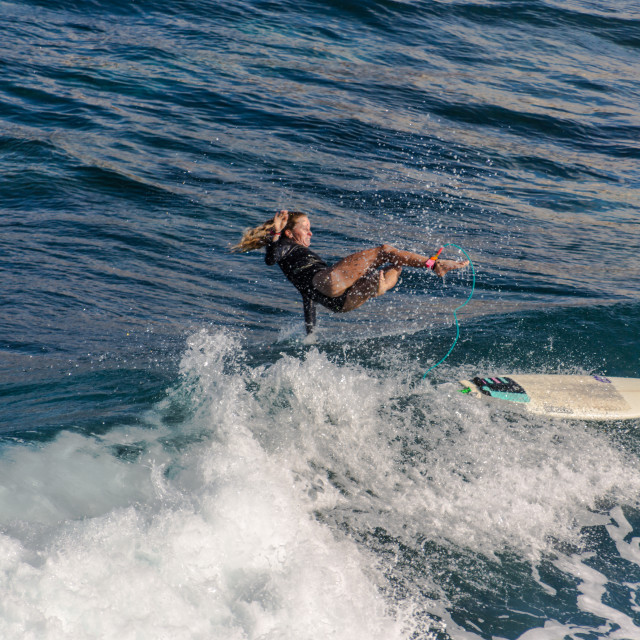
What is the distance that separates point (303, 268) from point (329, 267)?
272 millimetres

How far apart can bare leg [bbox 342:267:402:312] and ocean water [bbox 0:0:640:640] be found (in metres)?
0.98

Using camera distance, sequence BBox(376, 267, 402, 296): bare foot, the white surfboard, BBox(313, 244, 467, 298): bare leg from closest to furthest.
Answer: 1. BBox(376, 267, 402, 296): bare foot
2. BBox(313, 244, 467, 298): bare leg
3. the white surfboard

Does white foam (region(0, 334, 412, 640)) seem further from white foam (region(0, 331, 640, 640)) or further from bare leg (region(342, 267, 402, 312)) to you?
bare leg (region(342, 267, 402, 312))

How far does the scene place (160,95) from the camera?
631 inches

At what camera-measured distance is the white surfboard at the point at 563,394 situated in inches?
270

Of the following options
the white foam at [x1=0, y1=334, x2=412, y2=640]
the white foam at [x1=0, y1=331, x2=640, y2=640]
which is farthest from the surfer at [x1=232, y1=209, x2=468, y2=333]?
the white foam at [x1=0, y1=334, x2=412, y2=640]

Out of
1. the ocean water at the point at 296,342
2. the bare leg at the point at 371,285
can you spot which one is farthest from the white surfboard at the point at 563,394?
the bare leg at the point at 371,285

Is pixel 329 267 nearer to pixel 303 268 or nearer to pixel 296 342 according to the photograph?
pixel 303 268

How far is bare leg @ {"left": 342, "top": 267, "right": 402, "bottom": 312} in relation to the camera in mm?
5891

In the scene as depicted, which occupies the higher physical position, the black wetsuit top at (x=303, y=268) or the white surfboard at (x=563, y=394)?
the black wetsuit top at (x=303, y=268)

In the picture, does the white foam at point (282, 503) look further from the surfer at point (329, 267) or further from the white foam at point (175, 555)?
the surfer at point (329, 267)

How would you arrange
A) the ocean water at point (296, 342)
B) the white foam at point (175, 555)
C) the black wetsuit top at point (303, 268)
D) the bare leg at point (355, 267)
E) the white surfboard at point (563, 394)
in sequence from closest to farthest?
the white foam at point (175, 555) < the ocean water at point (296, 342) < the bare leg at point (355, 267) < the black wetsuit top at point (303, 268) < the white surfboard at point (563, 394)

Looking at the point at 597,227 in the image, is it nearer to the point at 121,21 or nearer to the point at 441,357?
the point at 441,357

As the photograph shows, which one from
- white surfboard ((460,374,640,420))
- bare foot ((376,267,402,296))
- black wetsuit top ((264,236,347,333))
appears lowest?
white surfboard ((460,374,640,420))
